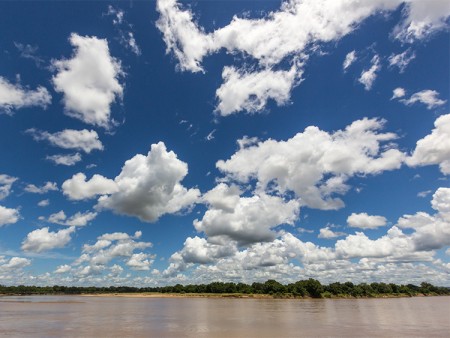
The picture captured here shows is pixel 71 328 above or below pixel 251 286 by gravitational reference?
below

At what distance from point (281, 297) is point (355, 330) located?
4793 inches

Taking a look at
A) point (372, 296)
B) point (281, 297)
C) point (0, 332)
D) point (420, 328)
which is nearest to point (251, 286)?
point (281, 297)

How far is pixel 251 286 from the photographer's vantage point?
198 m

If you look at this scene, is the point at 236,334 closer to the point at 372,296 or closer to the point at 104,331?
the point at 104,331

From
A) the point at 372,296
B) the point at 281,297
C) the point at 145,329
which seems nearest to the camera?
the point at 145,329

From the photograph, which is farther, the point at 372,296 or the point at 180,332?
the point at 372,296

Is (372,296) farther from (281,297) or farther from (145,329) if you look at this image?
(145,329)

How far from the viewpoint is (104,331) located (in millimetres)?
39375

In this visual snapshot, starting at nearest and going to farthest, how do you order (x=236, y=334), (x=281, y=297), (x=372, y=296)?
(x=236, y=334) → (x=281, y=297) → (x=372, y=296)

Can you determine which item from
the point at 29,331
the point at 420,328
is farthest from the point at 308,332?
the point at 29,331

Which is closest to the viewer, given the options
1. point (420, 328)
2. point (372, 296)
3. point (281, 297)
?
point (420, 328)

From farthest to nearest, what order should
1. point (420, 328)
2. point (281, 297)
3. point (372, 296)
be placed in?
point (372, 296) → point (281, 297) → point (420, 328)

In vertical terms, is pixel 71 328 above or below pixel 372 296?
below

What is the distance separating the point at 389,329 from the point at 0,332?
4672 centimetres
